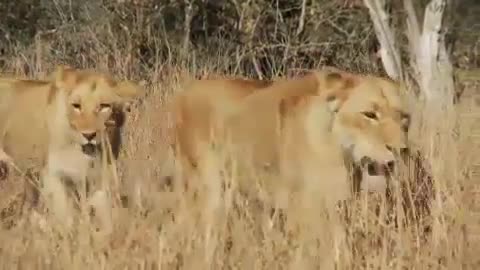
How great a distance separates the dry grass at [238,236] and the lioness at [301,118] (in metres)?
0.19

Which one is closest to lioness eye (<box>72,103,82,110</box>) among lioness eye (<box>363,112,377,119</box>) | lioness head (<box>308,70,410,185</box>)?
lioness head (<box>308,70,410,185</box>)

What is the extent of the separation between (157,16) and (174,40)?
1.03 feet

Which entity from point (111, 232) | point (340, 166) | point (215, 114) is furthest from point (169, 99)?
point (111, 232)

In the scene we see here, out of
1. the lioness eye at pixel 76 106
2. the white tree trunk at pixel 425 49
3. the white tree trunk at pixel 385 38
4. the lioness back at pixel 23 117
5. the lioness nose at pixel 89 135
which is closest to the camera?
the lioness nose at pixel 89 135

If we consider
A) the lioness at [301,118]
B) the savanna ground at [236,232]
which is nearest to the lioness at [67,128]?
the savanna ground at [236,232]

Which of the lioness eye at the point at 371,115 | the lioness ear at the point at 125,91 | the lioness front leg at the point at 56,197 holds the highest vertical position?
the lioness ear at the point at 125,91

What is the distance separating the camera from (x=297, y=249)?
Result: 318cm

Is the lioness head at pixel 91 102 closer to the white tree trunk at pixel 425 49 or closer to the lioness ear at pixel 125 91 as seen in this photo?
the lioness ear at pixel 125 91

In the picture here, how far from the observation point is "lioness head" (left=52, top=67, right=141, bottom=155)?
4.21 metres

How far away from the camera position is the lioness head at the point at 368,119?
12.7 feet

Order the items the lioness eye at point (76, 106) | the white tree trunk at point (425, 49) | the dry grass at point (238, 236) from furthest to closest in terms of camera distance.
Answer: the white tree trunk at point (425, 49) < the lioness eye at point (76, 106) < the dry grass at point (238, 236)

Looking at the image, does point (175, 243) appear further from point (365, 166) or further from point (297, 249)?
point (365, 166)

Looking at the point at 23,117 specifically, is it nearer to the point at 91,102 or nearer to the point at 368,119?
the point at 91,102

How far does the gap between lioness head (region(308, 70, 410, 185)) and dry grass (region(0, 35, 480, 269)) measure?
0.43 ft
